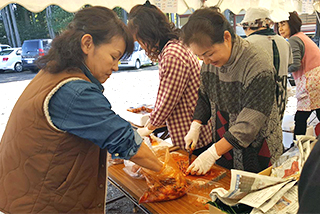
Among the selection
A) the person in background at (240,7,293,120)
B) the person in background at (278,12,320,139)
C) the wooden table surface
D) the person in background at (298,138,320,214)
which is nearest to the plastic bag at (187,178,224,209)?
the wooden table surface

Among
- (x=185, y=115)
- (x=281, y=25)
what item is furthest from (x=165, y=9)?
(x=281, y=25)

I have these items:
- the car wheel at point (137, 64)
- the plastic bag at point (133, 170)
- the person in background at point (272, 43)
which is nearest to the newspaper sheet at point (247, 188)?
the plastic bag at point (133, 170)

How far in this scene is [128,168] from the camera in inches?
67.5

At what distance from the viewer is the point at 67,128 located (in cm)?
99

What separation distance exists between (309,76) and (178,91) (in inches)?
81.6

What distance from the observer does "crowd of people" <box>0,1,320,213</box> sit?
39.9 inches

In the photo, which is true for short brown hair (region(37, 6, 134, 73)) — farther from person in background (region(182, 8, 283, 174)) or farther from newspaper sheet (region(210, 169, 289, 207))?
newspaper sheet (region(210, 169, 289, 207))

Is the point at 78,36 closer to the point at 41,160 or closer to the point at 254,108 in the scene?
the point at 41,160

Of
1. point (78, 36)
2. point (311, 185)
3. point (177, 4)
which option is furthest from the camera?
point (177, 4)

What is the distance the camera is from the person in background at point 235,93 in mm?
1443

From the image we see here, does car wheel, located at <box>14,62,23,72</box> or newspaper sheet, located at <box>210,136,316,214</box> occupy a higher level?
newspaper sheet, located at <box>210,136,316,214</box>

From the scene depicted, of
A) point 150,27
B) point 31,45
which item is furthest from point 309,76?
point 31,45

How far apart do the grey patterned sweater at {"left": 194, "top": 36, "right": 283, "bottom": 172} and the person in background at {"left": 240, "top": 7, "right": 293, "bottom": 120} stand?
0.67 feet

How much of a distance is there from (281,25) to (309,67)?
0.63 m
